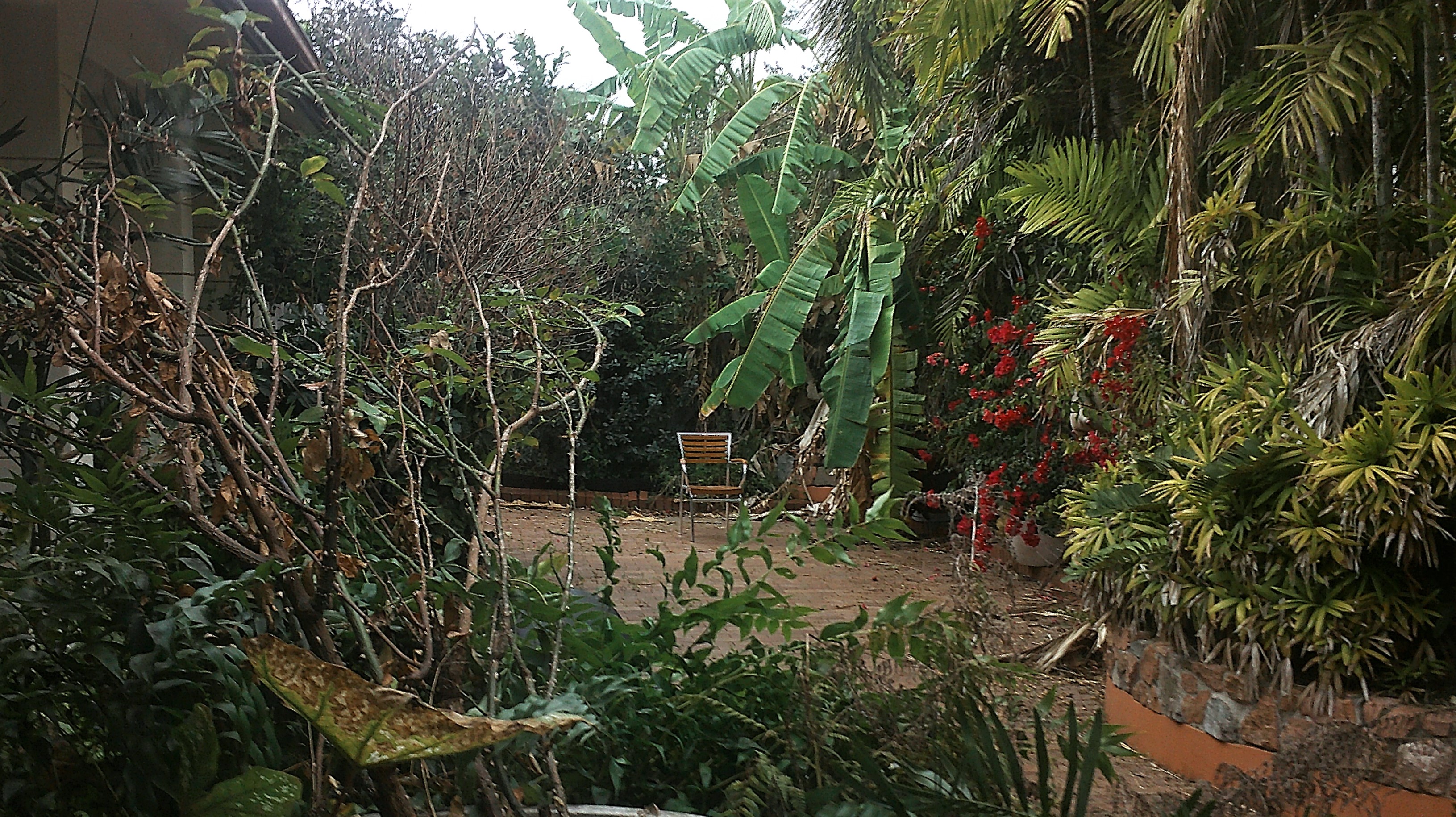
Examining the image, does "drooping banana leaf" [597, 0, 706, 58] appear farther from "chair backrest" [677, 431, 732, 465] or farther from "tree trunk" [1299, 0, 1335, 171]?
"tree trunk" [1299, 0, 1335, 171]

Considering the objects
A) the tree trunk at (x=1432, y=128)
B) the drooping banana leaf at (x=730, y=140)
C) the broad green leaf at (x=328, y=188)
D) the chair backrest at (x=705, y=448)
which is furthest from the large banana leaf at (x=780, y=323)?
the broad green leaf at (x=328, y=188)

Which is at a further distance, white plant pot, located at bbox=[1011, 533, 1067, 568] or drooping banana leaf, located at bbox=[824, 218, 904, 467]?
white plant pot, located at bbox=[1011, 533, 1067, 568]

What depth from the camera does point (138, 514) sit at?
63.4 inches

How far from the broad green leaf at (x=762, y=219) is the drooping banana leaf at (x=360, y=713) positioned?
619cm

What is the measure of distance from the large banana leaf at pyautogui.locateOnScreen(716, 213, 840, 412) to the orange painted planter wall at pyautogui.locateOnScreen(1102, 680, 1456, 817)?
3.12 m

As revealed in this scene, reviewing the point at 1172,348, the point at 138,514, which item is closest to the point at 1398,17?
the point at 1172,348

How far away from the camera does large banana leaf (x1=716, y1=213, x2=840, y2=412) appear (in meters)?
6.41

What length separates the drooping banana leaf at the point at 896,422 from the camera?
668 centimetres

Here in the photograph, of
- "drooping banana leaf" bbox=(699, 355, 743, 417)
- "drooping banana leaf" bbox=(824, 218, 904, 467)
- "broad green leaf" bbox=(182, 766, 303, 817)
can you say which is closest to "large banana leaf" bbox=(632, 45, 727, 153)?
"drooping banana leaf" bbox=(699, 355, 743, 417)

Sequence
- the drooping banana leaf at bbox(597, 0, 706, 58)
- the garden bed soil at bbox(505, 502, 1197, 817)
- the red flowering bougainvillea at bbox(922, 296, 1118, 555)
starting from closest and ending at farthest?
the garden bed soil at bbox(505, 502, 1197, 817)
the red flowering bougainvillea at bbox(922, 296, 1118, 555)
the drooping banana leaf at bbox(597, 0, 706, 58)

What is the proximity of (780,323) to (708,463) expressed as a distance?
2.63 meters

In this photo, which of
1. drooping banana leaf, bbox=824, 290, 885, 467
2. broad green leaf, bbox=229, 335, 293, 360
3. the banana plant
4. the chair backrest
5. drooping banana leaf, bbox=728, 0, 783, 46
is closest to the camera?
broad green leaf, bbox=229, 335, 293, 360

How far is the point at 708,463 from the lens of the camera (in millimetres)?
8812

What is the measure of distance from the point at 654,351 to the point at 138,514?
8158 mm
